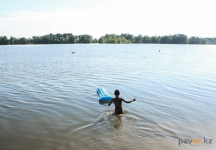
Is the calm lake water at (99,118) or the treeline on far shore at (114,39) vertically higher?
the treeline on far shore at (114,39)

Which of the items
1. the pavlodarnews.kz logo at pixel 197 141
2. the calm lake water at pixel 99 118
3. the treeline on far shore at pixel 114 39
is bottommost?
the pavlodarnews.kz logo at pixel 197 141

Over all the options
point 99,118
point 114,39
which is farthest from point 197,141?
point 114,39

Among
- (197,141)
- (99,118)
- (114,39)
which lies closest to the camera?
(197,141)

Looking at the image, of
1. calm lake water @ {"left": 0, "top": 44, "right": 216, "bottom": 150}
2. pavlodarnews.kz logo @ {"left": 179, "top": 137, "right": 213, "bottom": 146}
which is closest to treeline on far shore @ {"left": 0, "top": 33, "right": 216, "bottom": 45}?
calm lake water @ {"left": 0, "top": 44, "right": 216, "bottom": 150}

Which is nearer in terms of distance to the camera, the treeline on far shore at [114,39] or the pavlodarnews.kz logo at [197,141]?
the pavlodarnews.kz logo at [197,141]

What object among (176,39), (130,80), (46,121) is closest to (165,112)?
(46,121)

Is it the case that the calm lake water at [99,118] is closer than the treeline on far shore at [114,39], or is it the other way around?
the calm lake water at [99,118]

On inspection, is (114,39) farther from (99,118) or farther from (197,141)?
(197,141)

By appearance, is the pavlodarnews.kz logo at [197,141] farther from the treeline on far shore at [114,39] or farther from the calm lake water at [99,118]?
the treeline on far shore at [114,39]

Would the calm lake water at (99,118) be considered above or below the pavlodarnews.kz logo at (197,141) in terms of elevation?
above

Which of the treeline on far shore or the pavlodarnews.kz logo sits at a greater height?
the treeline on far shore

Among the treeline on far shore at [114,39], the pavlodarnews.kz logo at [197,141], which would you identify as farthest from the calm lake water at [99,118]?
the treeline on far shore at [114,39]

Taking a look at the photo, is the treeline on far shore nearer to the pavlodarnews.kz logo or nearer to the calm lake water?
the calm lake water

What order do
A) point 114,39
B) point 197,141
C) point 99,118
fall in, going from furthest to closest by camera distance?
point 114,39, point 99,118, point 197,141
